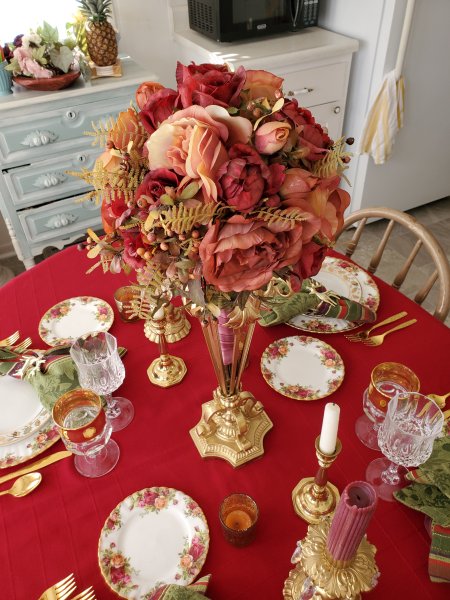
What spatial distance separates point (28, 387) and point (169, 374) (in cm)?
30

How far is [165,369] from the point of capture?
40.6 inches

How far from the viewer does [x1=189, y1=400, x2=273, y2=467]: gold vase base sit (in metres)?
0.88

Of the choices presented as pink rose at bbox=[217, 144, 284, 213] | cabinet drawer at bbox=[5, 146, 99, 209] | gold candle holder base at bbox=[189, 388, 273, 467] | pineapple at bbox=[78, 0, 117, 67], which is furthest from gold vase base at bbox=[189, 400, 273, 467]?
pineapple at bbox=[78, 0, 117, 67]

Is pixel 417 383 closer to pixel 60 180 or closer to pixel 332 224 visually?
pixel 332 224

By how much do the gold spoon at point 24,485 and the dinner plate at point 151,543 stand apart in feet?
0.51

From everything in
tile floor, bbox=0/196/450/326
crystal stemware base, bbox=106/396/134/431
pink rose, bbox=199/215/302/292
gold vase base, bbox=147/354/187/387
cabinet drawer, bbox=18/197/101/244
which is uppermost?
pink rose, bbox=199/215/302/292

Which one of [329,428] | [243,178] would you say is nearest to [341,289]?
[329,428]

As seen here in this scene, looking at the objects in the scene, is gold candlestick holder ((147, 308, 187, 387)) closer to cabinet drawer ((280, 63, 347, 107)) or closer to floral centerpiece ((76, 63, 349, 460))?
floral centerpiece ((76, 63, 349, 460))

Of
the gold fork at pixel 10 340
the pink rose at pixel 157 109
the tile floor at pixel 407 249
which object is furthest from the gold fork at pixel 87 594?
the tile floor at pixel 407 249

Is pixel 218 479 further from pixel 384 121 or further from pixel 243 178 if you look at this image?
pixel 384 121

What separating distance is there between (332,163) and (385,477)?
549mm

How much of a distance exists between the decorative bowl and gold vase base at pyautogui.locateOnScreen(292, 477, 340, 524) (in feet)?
5.65

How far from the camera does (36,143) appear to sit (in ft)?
6.35

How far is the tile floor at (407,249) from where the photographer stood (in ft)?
8.06
